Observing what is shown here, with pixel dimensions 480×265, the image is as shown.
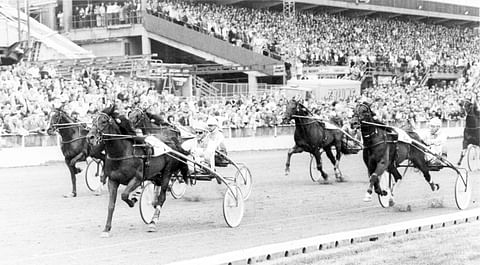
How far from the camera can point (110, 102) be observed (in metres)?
18.2

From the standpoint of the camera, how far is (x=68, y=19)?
1405 inches

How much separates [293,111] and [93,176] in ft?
13.6

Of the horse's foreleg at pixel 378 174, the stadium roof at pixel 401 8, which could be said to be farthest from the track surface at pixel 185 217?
the stadium roof at pixel 401 8

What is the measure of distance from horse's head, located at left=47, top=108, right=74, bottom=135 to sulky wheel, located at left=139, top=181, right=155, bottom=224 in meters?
3.67

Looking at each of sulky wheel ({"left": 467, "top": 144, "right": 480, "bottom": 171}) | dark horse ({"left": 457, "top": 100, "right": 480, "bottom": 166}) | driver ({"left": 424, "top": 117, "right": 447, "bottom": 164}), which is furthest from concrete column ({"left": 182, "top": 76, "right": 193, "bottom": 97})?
driver ({"left": 424, "top": 117, "right": 447, "bottom": 164})

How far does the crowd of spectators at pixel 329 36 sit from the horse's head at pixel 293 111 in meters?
20.5

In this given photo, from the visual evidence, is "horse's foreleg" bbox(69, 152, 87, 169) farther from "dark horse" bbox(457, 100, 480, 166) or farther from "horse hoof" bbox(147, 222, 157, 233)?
"dark horse" bbox(457, 100, 480, 166)

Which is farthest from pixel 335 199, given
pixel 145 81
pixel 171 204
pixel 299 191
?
pixel 145 81

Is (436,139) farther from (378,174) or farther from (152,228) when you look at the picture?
(152,228)

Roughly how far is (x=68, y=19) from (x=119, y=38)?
8.90ft

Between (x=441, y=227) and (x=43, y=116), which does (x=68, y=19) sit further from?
(x=441, y=227)

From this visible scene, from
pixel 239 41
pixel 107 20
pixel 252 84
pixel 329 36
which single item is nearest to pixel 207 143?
pixel 252 84

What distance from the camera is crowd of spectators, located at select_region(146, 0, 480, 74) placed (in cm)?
3712

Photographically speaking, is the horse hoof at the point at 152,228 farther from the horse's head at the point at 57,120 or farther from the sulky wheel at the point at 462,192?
the sulky wheel at the point at 462,192
